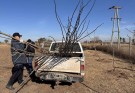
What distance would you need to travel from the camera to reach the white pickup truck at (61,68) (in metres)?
10.3

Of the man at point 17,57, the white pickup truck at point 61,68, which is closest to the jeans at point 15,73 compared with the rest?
the man at point 17,57

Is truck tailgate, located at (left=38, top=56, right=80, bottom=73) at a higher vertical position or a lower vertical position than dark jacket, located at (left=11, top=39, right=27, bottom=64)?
lower

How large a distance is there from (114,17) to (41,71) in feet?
109

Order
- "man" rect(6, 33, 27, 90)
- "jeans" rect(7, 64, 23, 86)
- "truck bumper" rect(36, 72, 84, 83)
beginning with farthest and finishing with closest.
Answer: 1. "truck bumper" rect(36, 72, 84, 83)
2. "jeans" rect(7, 64, 23, 86)
3. "man" rect(6, 33, 27, 90)

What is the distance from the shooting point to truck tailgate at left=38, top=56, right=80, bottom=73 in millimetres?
10344

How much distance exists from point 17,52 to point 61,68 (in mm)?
1843

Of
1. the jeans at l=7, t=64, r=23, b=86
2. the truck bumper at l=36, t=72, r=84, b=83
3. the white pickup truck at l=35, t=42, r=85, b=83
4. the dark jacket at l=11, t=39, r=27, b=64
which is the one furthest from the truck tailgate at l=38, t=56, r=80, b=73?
the dark jacket at l=11, t=39, r=27, b=64

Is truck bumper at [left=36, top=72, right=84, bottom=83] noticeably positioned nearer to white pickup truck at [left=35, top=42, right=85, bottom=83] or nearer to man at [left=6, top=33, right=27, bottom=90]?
white pickup truck at [left=35, top=42, right=85, bottom=83]

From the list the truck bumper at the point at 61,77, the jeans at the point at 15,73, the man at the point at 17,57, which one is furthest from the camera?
the truck bumper at the point at 61,77

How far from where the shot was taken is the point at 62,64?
10.5 m

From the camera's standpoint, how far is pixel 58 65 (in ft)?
34.8

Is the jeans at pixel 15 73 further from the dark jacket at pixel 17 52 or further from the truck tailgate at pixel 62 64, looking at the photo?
the truck tailgate at pixel 62 64

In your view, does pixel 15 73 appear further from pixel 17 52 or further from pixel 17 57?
pixel 17 52

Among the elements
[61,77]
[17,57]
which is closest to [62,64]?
[61,77]
